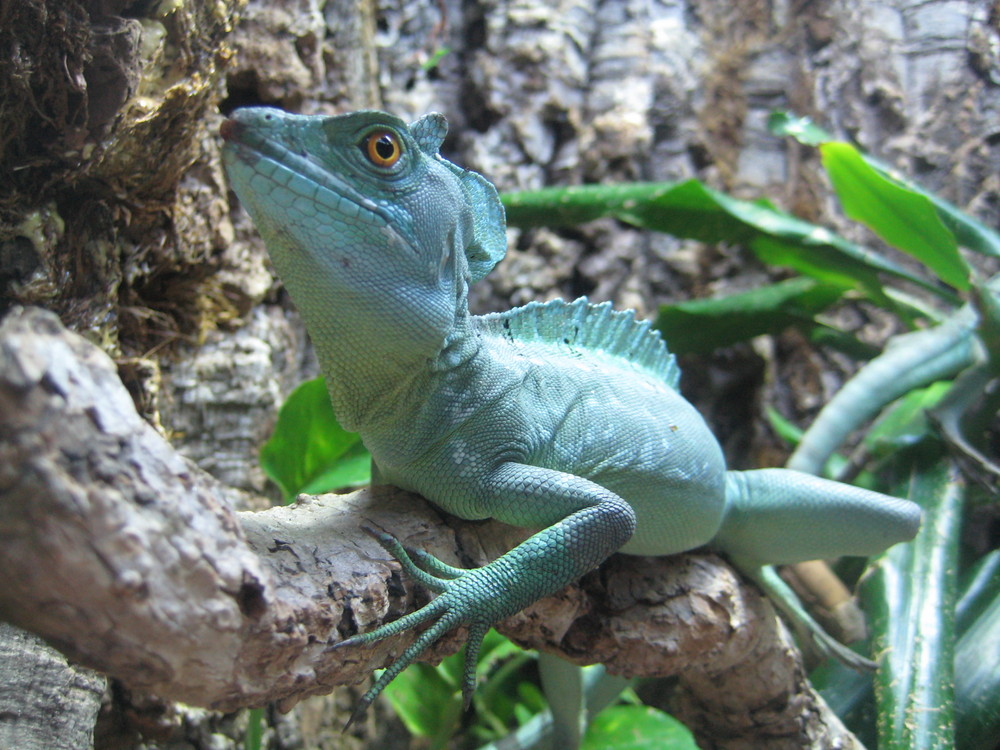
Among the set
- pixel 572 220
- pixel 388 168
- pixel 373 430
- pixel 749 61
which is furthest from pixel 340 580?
pixel 749 61

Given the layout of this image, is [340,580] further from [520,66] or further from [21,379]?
[520,66]

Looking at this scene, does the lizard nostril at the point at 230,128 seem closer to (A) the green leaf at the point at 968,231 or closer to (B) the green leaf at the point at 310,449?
(B) the green leaf at the point at 310,449

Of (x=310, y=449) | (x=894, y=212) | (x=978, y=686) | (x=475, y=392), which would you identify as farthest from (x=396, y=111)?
(x=978, y=686)

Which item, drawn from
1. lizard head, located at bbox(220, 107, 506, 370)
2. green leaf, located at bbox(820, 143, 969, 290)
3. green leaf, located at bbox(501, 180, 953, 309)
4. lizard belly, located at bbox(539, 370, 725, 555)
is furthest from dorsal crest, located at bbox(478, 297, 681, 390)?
green leaf, located at bbox(820, 143, 969, 290)

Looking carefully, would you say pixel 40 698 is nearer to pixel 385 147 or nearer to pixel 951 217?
pixel 385 147

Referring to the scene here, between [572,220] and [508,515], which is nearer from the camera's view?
[508,515]

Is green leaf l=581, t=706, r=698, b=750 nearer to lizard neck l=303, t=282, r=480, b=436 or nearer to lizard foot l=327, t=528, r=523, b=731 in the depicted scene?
lizard foot l=327, t=528, r=523, b=731
